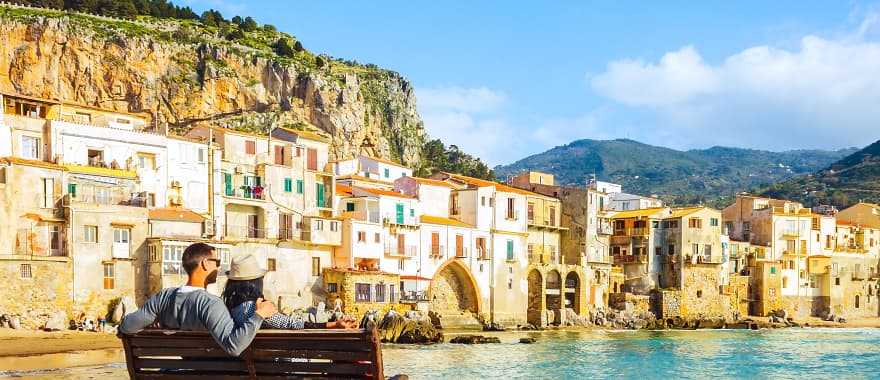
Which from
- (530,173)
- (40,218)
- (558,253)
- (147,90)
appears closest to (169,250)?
(40,218)

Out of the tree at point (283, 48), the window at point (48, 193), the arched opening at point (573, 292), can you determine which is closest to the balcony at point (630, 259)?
the arched opening at point (573, 292)

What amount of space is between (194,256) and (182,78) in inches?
3410

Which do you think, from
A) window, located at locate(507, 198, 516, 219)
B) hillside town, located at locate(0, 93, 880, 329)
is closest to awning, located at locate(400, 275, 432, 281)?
hillside town, located at locate(0, 93, 880, 329)

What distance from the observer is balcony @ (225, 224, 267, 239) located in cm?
4766

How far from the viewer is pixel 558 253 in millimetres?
68688

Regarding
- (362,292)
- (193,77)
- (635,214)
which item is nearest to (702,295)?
(635,214)

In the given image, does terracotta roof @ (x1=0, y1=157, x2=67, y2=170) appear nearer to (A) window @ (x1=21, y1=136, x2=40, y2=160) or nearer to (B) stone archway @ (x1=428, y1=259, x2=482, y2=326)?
(A) window @ (x1=21, y1=136, x2=40, y2=160)

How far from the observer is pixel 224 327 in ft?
26.7

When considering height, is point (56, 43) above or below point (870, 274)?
above

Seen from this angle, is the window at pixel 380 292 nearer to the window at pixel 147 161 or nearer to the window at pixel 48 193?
the window at pixel 147 161

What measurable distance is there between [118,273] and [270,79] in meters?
57.4

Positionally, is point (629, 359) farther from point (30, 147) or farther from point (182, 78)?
point (182, 78)

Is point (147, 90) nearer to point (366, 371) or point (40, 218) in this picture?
point (40, 218)

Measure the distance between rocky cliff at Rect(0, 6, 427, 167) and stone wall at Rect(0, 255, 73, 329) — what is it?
43.5 meters
